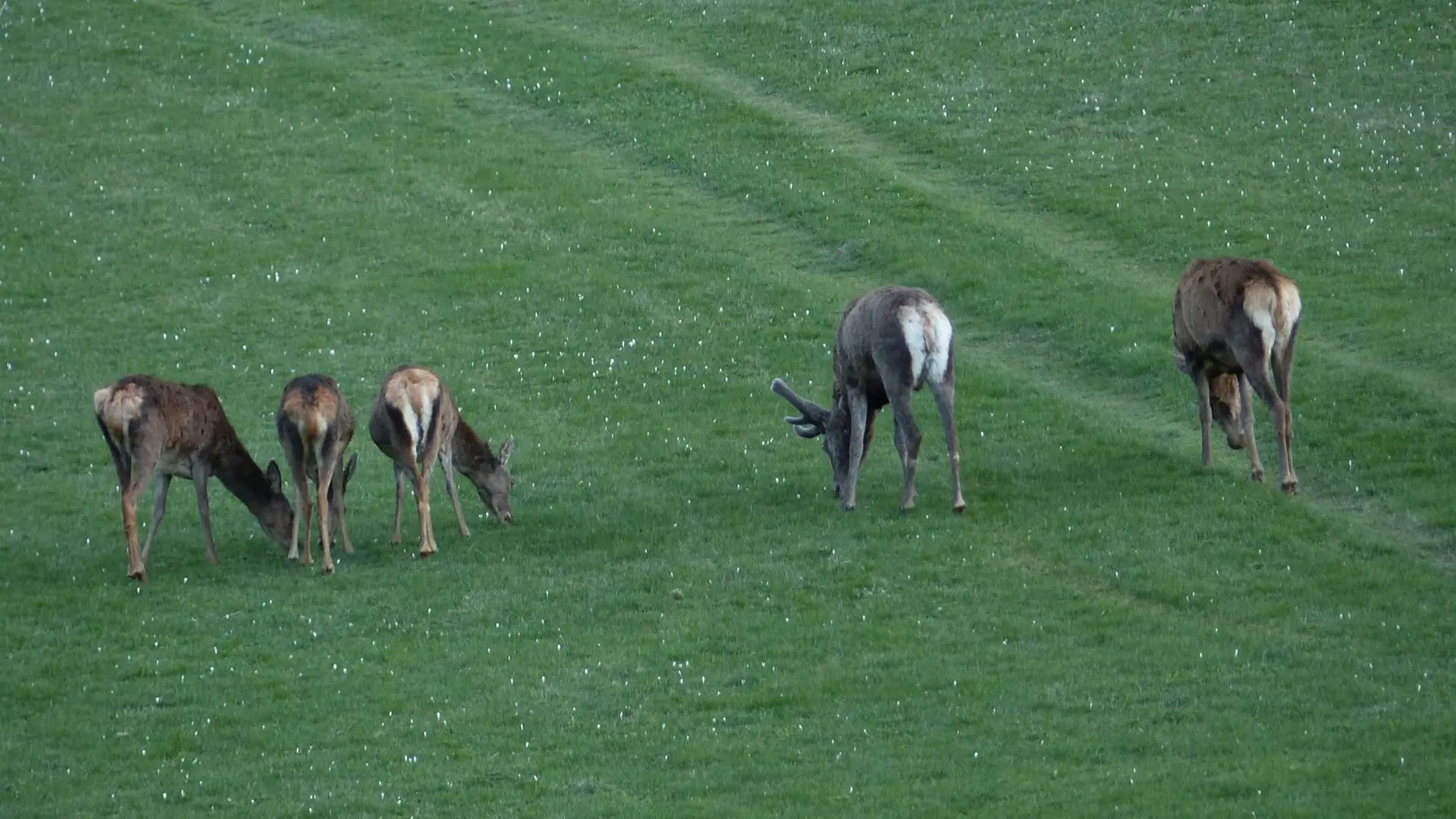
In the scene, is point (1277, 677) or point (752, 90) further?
point (752, 90)

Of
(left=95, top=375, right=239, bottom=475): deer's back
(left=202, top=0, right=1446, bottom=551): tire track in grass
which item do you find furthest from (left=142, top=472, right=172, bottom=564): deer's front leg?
(left=202, top=0, right=1446, bottom=551): tire track in grass

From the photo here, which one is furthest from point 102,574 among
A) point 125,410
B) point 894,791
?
point 894,791

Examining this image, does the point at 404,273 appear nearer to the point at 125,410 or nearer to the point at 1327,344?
the point at 125,410

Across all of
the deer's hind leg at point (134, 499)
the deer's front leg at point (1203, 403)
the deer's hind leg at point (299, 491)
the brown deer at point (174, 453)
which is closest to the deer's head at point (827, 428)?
the deer's front leg at point (1203, 403)

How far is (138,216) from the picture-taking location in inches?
1297

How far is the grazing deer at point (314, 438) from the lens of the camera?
776 inches

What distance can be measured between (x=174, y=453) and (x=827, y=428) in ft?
22.8

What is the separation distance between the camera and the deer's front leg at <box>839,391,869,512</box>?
20.5m

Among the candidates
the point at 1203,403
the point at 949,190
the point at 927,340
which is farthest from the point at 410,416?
the point at 949,190

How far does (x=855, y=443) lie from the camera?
67.4ft

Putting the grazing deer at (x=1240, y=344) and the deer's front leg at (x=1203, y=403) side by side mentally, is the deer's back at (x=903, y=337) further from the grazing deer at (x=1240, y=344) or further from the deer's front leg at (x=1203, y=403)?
the deer's front leg at (x=1203, y=403)

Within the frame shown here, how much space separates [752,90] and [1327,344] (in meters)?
16.0

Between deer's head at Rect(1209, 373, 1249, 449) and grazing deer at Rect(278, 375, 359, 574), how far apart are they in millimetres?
9463

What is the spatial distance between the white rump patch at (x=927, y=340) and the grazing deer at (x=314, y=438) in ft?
19.2
